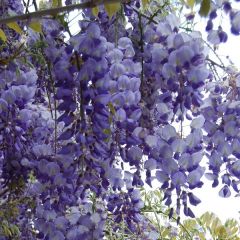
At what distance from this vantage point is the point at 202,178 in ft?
4.74

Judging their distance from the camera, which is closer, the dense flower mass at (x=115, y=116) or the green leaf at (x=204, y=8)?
the green leaf at (x=204, y=8)

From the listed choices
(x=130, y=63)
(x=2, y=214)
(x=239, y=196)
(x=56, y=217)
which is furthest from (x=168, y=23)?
(x=2, y=214)

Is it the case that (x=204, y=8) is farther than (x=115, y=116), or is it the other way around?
(x=115, y=116)

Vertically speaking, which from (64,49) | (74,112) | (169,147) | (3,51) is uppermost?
(3,51)

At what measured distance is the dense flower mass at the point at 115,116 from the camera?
1.31 meters

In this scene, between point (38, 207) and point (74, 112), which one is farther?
point (38, 207)

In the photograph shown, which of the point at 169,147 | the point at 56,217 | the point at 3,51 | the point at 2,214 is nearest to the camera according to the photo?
the point at 169,147

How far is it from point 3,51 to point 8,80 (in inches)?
9.8

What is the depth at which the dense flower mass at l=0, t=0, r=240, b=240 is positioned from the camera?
1.31 m

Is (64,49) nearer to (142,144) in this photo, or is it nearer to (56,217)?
(142,144)

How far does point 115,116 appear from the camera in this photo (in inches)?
54.3

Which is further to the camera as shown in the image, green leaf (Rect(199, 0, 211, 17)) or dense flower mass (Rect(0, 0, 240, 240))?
dense flower mass (Rect(0, 0, 240, 240))

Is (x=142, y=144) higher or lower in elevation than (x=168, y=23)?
lower

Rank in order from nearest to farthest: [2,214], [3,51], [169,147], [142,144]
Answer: [169,147], [142,144], [3,51], [2,214]
